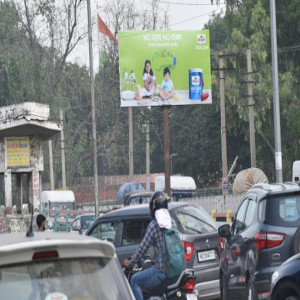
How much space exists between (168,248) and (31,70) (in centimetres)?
5879

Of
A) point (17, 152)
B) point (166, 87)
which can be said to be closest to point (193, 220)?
point (17, 152)

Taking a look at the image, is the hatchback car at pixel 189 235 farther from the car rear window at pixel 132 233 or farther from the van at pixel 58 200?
the van at pixel 58 200

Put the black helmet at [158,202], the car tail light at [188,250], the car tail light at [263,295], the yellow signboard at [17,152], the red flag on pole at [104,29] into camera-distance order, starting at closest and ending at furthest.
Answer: the black helmet at [158,202]
the car tail light at [263,295]
the car tail light at [188,250]
the yellow signboard at [17,152]
the red flag on pole at [104,29]

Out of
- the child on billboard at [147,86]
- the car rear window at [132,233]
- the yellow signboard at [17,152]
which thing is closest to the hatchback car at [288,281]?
the car rear window at [132,233]

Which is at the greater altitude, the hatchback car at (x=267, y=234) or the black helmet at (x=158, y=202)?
the black helmet at (x=158, y=202)

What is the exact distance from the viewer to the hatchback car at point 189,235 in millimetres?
14188

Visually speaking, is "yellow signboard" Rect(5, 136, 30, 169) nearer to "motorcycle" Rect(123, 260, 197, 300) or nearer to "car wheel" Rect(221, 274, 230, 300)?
"car wheel" Rect(221, 274, 230, 300)

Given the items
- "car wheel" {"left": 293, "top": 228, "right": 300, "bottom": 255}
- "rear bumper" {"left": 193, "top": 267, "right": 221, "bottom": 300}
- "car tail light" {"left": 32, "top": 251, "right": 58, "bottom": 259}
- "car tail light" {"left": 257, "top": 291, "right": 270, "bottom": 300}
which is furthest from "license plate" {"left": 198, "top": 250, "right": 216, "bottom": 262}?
"car tail light" {"left": 32, "top": 251, "right": 58, "bottom": 259}

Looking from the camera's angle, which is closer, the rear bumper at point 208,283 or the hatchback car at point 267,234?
the hatchback car at point 267,234

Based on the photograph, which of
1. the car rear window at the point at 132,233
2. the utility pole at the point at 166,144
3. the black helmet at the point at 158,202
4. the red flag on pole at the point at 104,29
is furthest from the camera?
the red flag on pole at the point at 104,29

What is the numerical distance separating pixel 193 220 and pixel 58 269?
349 inches

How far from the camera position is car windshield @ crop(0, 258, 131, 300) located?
5.54 meters

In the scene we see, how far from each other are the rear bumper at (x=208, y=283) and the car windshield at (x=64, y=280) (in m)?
8.48

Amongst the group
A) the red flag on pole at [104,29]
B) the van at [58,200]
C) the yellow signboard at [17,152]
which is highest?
the red flag on pole at [104,29]
